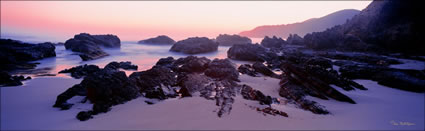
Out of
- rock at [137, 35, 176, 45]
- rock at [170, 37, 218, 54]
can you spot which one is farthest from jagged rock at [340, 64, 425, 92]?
rock at [137, 35, 176, 45]

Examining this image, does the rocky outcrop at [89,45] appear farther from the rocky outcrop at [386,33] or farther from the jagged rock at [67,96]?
the rocky outcrop at [386,33]

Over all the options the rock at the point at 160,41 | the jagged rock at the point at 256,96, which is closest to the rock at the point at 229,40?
the rock at the point at 160,41

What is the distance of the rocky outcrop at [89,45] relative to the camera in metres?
28.4

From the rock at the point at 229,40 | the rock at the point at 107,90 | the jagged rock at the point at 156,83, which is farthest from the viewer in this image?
the rock at the point at 229,40

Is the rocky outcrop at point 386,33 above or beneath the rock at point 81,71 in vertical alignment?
above

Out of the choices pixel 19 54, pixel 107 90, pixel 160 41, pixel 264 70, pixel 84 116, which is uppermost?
pixel 160 41

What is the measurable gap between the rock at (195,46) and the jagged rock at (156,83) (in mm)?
30600

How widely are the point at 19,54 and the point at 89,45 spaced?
44.8 ft

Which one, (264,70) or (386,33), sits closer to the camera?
(264,70)

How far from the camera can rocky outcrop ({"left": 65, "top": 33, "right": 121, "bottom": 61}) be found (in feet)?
93.3

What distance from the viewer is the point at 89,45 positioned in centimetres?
3412
